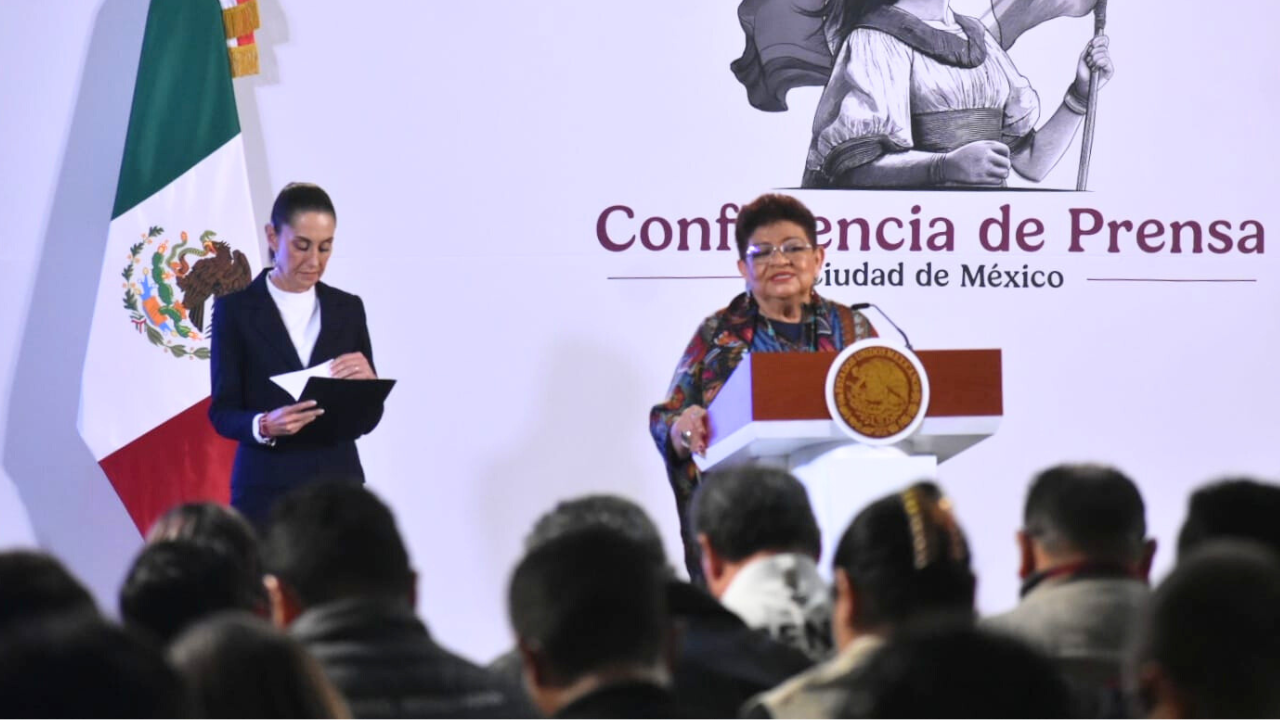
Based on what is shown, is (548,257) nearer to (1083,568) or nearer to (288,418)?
(288,418)

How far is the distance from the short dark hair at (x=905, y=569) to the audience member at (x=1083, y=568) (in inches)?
12.2

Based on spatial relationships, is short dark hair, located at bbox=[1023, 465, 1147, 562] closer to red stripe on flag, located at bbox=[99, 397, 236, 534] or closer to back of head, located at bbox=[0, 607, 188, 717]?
back of head, located at bbox=[0, 607, 188, 717]

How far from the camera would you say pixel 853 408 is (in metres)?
3.98

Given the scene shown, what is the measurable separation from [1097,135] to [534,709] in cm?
484

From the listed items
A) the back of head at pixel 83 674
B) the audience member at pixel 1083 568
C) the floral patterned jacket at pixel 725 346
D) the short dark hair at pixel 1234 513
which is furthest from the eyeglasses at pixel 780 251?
the back of head at pixel 83 674

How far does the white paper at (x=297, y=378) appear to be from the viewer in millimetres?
4852

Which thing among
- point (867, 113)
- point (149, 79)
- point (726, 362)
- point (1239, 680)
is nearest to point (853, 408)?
point (726, 362)

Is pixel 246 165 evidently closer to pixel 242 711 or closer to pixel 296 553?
pixel 296 553

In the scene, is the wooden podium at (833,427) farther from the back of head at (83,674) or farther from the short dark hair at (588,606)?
the back of head at (83,674)

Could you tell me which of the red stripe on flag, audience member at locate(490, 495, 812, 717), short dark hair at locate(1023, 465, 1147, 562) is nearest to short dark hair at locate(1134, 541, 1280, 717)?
audience member at locate(490, 495, 812, 717)

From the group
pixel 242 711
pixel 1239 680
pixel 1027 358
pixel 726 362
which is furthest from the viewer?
pixel 1027 358

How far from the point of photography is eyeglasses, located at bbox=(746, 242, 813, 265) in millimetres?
4539

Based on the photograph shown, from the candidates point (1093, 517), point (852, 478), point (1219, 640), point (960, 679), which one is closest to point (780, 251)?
point (852, 478)

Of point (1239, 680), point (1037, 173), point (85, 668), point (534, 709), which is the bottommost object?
point (534, 709)
